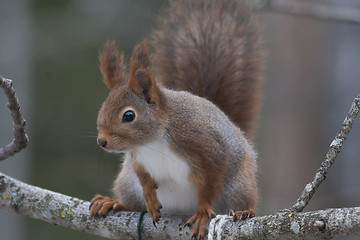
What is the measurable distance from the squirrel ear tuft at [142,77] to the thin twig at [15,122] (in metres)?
0.34

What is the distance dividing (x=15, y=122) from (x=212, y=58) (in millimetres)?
899

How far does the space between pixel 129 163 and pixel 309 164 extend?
6.58ft

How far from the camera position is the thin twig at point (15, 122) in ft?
4.70

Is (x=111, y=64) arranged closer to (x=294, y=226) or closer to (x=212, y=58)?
(x=212, y=58)

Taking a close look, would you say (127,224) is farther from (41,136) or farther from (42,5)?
(42,5)

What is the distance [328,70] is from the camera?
3641mm

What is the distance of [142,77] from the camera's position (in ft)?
5.29

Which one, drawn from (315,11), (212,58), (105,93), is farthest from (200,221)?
(105,93)

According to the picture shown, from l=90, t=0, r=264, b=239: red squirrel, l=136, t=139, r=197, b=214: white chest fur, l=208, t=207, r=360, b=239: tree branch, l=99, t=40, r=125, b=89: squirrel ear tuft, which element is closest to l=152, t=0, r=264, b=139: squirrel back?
l=90, t=0, r=264, b=239: red squirrel

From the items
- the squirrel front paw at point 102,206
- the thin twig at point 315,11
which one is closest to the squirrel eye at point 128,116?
the squirrel front paw at point 102,206

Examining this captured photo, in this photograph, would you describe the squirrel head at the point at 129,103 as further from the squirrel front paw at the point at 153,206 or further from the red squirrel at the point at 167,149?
the squirrel front paw at the point at 153,206

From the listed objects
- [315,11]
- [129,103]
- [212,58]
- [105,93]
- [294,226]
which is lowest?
[294,226]

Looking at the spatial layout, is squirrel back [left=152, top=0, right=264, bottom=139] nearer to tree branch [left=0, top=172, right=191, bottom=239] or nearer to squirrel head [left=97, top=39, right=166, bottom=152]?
squirrel head [left=97, top=39, right=166, bottom=152]

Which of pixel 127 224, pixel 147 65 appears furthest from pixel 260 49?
pixel 127 224
